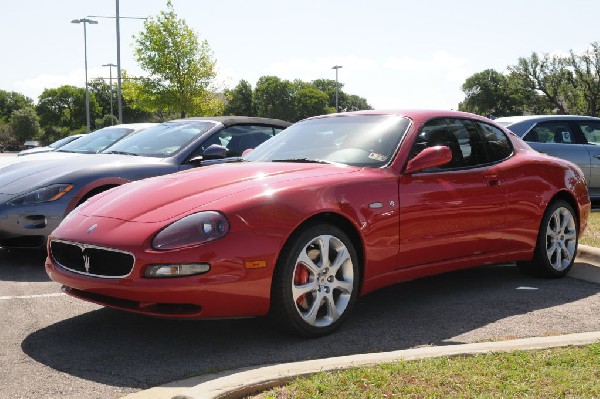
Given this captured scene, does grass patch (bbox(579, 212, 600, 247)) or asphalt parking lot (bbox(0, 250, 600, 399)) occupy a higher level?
grass patch (bbox(579, 212, 600, 247))

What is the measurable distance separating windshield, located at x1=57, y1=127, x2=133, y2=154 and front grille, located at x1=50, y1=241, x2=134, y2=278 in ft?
19.0

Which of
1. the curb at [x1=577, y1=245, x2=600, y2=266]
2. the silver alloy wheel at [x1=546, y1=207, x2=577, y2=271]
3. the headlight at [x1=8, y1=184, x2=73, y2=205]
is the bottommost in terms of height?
the curb at [x1=577, y1=245, x2=600, y2=266]

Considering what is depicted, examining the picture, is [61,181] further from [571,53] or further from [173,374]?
[571,53]

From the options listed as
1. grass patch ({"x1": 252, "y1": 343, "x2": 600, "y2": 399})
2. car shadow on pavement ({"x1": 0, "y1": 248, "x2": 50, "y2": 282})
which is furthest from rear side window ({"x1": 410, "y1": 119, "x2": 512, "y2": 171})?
car shadow on pavement ({"x1": 0, "y1": 248, "x2": 50, "y2": 282})

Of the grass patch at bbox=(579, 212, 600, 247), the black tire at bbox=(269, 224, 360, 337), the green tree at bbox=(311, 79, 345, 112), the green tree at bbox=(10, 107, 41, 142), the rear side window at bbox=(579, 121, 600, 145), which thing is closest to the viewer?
the black tire at bbox=(269, 224, 360, 337)

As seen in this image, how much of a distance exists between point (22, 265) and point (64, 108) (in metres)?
114

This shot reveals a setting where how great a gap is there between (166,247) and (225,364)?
704 mm

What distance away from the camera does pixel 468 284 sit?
235 inches

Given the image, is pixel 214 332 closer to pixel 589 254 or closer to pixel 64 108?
pixel 589 254

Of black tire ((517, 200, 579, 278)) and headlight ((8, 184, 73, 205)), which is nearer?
black tire ((517, 200, 579, 278))

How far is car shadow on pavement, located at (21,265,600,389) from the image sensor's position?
382 centimetres

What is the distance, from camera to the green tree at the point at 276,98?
12112 centimetres

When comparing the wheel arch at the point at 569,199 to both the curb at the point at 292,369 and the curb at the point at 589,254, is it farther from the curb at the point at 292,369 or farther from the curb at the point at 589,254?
the curb at the point at 292,369

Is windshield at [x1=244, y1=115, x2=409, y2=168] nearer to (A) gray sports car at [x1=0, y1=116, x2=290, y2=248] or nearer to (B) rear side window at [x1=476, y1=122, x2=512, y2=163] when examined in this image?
(B) rear side window at [x1=476, y1=122, x2=512, y2=163]
